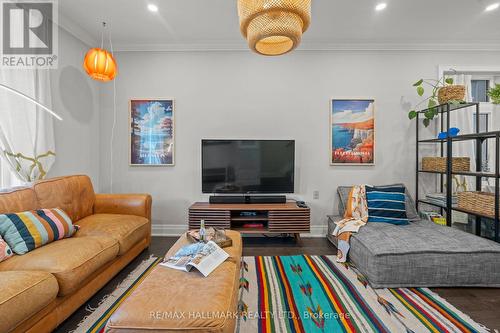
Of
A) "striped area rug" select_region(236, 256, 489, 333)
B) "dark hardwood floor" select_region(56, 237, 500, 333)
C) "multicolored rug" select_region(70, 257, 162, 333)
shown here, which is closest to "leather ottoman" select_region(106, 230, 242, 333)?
"striped area rug" select_region(236, 256, 489, 333)

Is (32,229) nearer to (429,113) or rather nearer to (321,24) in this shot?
(321,24)

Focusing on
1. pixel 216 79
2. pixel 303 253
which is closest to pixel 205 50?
pixel 216 79

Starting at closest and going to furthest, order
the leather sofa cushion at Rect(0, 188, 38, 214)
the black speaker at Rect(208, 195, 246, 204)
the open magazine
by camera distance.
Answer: the open magazine < the leather sofa cushion at Rect(0, 188, 38, 214) < the black speaker at Rect(208, 195, 246, 204)

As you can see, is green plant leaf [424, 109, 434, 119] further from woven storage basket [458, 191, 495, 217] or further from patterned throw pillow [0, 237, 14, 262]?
patterned throw pillow [0, 237, 14, 262]

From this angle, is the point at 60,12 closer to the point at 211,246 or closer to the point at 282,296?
the point at 211,246

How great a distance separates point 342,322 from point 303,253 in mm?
1160

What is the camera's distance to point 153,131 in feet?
11.1

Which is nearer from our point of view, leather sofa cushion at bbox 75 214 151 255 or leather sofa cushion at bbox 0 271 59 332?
leather sofa cushion at bbox 0 271 59 332

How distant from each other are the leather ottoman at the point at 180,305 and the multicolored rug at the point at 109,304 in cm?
62

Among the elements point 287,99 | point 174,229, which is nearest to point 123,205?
point 174,229

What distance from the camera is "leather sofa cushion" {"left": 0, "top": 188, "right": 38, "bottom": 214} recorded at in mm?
1772

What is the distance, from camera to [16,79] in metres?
2.28

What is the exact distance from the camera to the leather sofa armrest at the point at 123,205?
2.70 meters

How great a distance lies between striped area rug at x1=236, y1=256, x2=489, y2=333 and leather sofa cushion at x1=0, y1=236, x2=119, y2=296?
1.10 metres
